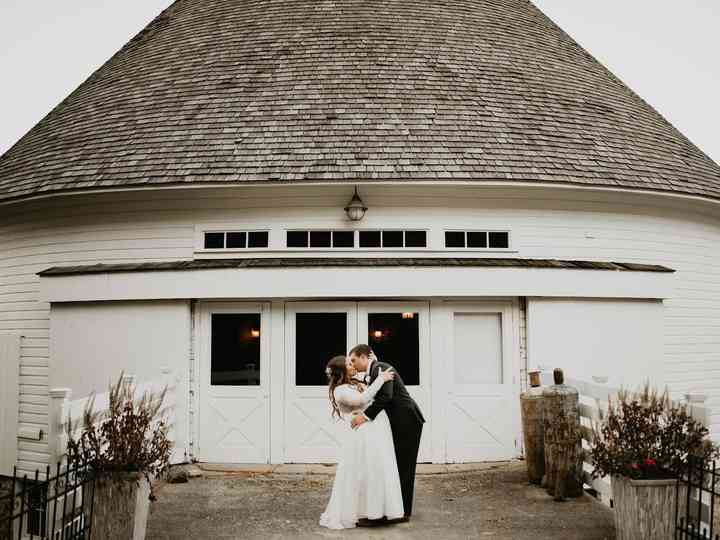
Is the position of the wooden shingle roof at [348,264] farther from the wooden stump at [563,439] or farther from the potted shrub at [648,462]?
the potted shrub at [648,462]

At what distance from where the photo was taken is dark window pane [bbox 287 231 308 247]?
10344 millimetres

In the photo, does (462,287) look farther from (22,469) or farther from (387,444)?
(22,469)

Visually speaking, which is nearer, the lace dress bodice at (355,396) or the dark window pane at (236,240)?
the lace dress bodice at (355,396)

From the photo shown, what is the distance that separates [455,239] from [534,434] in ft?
11.7

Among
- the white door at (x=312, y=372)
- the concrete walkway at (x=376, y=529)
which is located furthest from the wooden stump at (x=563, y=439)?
the white door at (x=312, y=372)

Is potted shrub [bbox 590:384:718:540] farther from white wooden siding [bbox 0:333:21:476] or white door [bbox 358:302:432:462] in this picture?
white wooden siding [bbox 0:333:21:476]

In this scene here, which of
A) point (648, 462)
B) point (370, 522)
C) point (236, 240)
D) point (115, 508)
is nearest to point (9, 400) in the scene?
point (236, 240)

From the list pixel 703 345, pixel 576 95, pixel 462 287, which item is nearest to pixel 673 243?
pixel 703 345

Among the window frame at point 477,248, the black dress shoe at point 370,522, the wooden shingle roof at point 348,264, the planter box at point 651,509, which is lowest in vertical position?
the black dress shoe at point 370,522

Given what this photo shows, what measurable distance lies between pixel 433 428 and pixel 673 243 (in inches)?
220

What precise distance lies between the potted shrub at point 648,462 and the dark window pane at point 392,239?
199 inches

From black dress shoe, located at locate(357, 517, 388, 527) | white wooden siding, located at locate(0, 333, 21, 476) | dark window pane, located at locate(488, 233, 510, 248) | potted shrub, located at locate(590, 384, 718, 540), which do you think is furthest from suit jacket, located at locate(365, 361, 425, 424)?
white wooden siding, located at locate(0, 333, 21, 476)

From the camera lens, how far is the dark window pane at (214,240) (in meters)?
10.5

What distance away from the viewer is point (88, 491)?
5383 millimetres
